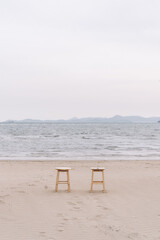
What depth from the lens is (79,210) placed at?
6.57 m

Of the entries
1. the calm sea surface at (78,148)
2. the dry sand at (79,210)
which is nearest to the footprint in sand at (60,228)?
the dry sand at (79,210)

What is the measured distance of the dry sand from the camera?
A: 17.5 feet

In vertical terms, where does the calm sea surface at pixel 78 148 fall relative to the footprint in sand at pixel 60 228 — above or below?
below

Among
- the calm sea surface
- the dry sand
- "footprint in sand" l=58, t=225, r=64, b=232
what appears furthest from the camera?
the calm sea surface

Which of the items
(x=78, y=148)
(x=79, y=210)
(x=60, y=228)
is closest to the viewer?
(x=60, y=228)

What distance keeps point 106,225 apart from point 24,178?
5.70 meters

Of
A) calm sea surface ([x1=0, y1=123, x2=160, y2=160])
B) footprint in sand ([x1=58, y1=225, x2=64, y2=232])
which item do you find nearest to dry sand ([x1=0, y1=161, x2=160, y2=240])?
footprint in sand ([x1=58, y1=225, x2=64, y2=232])

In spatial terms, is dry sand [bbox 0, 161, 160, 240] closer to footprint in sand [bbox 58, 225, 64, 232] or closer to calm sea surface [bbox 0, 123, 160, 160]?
→ footprint in sand [bbox 58, 225, 64, 232]

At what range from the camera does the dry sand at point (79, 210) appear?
532 cm

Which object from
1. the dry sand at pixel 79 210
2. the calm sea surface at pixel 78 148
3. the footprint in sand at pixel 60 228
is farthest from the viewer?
the calm sea surface at pixel 78 148

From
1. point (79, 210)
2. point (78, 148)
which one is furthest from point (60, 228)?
point (78, 148)

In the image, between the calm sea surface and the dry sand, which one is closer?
the dry sand

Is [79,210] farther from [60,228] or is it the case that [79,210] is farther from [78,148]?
[78,148]

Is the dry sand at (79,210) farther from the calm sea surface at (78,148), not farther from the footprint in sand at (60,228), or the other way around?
the calm sea surface at (78,148)
